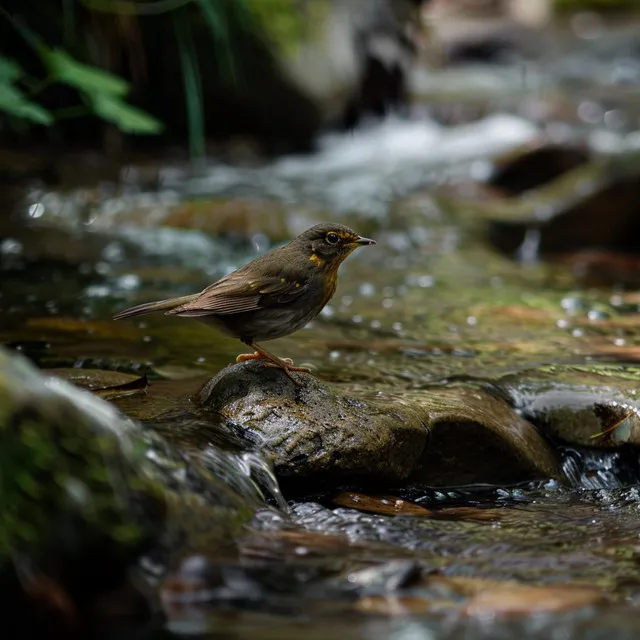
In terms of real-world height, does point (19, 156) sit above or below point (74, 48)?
below

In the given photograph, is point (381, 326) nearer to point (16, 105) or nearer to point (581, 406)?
point (581, 406)

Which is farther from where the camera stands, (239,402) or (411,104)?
(411,104)

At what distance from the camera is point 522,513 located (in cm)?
331

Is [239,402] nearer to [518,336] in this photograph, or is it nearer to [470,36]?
[518,336]

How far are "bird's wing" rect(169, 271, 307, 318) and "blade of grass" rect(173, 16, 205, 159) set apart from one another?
200 inches

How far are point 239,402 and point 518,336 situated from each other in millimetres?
2285

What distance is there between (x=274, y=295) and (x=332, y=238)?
1.14 ft

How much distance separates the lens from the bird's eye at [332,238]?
3695mm

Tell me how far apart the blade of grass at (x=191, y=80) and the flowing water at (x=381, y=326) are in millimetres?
451

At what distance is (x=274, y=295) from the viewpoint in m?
3.56

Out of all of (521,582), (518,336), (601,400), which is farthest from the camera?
(518,336)

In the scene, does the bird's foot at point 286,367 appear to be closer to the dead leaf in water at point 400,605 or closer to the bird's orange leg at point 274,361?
the bird's orange leg at point 274,361

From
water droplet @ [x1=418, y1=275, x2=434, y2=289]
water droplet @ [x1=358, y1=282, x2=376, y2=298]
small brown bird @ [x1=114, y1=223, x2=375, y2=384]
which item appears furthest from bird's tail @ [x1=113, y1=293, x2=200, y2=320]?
water droplet @ [x1=418, y1=275, x2=434, y2=289]

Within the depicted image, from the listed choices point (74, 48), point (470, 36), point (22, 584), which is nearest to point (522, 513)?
point (22, 584)
